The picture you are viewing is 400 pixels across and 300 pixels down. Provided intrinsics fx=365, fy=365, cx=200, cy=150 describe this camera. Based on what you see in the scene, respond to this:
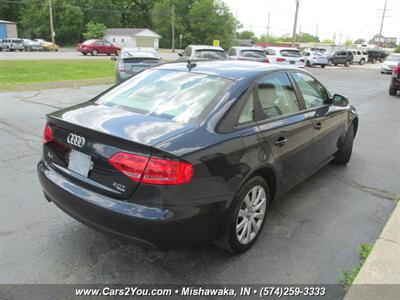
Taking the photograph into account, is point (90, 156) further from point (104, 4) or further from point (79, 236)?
point (104, 4)

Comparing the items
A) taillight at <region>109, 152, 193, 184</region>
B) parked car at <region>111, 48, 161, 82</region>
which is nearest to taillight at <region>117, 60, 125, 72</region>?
parked car at <region>111, 48, 161, 82</region>

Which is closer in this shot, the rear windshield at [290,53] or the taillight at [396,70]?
the taillight at [396,70]

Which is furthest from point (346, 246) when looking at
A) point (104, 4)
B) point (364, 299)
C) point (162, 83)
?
point (104, 4)

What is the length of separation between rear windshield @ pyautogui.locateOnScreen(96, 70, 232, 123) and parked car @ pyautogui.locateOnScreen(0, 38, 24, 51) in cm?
4916

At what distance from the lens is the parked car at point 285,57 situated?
23.1 metres

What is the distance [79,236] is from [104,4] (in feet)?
291

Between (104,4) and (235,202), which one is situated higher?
(104,4)

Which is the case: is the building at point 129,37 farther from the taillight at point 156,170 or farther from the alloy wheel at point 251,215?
the taillight at point 156,170

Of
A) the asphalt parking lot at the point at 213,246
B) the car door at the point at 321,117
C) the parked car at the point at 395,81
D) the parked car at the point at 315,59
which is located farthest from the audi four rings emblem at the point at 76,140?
the parked car at the point at 315,59

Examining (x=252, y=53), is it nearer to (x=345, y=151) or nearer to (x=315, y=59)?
(x=345, y=151)

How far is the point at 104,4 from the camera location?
82.7 m

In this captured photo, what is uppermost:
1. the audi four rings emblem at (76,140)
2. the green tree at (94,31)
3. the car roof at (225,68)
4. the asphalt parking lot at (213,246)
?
the green tree at (94,31)

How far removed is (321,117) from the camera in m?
4.29

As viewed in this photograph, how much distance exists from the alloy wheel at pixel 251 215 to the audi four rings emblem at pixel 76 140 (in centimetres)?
134
